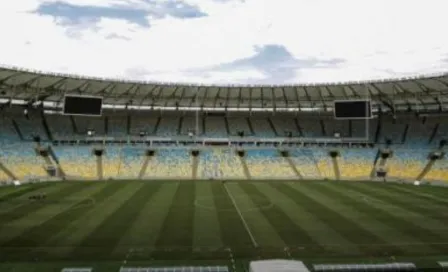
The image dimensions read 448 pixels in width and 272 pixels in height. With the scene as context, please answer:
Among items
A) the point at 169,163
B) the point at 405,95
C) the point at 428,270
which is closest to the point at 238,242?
the point at 428,270

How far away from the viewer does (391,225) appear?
26734 millimetres

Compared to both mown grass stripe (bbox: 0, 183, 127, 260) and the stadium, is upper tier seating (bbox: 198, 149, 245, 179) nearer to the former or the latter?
the stadium

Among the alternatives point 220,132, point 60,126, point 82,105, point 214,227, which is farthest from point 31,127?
point 214,227

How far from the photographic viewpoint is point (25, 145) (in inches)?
2211

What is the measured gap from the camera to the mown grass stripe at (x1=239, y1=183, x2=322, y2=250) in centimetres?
Result: 2258

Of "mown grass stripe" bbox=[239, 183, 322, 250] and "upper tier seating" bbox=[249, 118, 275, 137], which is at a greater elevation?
"upper tier seating" bbox=[249, 118, 275, 137]

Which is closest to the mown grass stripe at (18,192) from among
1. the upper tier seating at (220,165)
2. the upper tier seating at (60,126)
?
the upper tier seating at (60,126)

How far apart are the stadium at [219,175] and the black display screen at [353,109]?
16 centimetres

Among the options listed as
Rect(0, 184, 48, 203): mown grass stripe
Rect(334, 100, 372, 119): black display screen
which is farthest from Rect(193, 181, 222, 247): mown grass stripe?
Rect(334, 100, 372, 119): black display screen

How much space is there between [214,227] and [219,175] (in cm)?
3035

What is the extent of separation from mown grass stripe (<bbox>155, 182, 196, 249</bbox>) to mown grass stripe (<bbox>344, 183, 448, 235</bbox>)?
12.9m

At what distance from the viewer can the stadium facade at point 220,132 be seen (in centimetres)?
5372

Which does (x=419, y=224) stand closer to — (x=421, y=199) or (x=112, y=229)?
(x=421, y=199)

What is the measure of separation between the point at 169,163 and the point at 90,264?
39.3 metres
